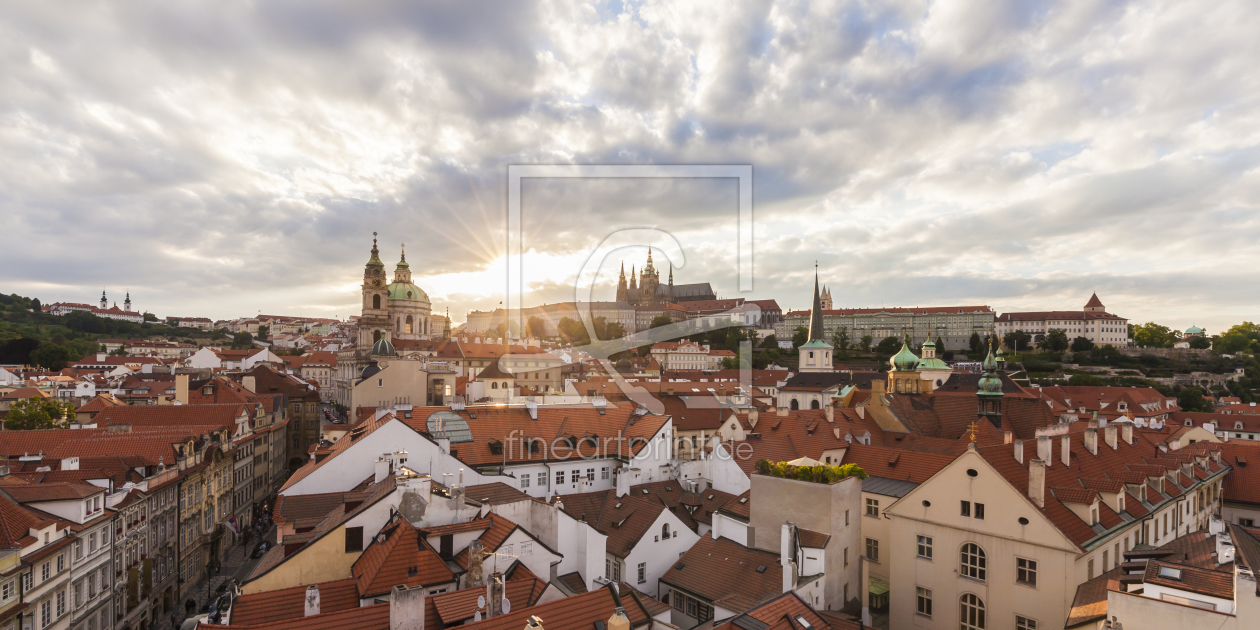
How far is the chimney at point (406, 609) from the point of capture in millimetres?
11641

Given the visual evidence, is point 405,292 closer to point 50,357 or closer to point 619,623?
point 50,357

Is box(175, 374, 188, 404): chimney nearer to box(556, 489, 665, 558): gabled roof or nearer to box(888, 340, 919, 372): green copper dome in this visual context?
box(556, 489, 665, 558): gabled roof

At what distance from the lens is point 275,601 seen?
13906mm

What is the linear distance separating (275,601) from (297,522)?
698cm

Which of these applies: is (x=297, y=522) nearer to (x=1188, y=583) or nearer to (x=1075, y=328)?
(x=1188, y=583)

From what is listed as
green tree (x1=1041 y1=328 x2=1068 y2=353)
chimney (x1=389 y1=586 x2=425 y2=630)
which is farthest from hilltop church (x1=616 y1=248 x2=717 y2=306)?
green tree (x1=1041 y1=328 x2=1068 y2=353)

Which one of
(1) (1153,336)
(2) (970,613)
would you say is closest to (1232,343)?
(1) (1153,336)

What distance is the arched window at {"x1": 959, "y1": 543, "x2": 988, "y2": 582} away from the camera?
65.2ft

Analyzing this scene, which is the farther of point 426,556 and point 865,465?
point 865,465

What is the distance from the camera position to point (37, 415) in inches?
1523


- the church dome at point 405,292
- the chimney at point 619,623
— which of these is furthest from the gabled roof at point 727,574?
the church dome at point 405,292

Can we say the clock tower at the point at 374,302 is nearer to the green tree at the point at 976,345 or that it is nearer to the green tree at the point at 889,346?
the green tree at the point at 889,346

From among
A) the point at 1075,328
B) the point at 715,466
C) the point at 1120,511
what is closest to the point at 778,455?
the point at 715,466

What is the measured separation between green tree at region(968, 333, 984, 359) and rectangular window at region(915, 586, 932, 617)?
122 meters
